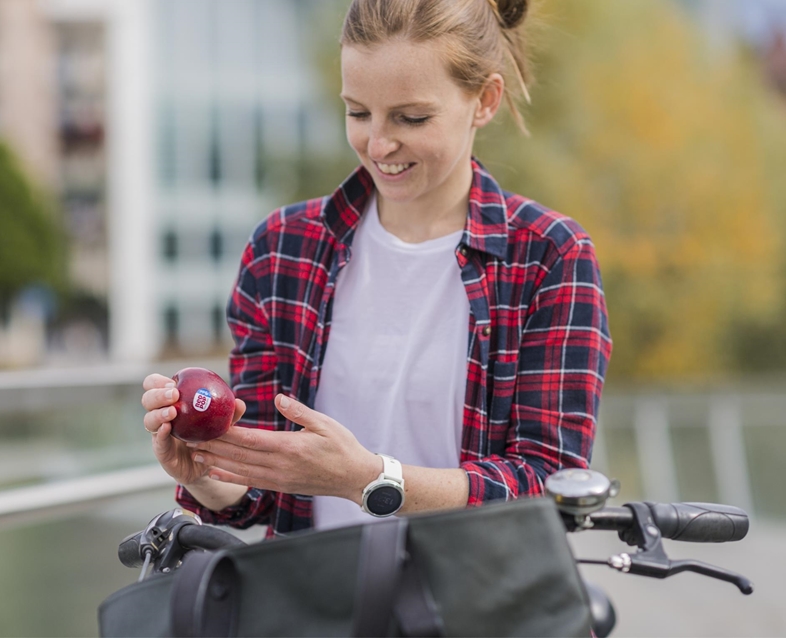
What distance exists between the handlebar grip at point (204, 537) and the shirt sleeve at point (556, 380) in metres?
0.49

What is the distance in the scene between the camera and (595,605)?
5.93 ft

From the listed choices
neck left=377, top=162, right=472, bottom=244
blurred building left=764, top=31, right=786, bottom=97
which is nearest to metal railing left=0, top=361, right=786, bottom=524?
neck left=377, top=162, right=472, bottom=244

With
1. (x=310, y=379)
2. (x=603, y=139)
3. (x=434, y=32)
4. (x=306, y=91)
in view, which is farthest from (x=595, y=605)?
(x=306, y=91)

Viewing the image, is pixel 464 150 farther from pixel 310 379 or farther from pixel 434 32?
pixel 310 379

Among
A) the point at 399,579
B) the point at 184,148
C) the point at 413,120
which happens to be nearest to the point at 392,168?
the point at 413,120

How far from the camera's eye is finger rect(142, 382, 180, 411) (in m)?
1.65

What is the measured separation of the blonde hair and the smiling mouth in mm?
196

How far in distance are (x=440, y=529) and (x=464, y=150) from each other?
102 cm

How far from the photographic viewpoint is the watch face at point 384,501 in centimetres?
159

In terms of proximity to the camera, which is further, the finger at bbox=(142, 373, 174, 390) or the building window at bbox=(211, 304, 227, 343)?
the building window at bbox=(211, 304, 227, 343)

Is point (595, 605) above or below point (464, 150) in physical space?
below

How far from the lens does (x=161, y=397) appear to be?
5.43 ft

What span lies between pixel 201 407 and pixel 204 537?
10.8 inches

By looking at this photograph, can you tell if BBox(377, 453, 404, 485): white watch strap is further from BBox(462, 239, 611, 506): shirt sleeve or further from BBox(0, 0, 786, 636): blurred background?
BBox(0, 0, 786, 636): blurred background
